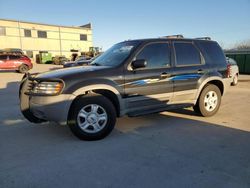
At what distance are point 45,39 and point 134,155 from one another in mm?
48330

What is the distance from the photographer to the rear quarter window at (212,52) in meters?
5.44

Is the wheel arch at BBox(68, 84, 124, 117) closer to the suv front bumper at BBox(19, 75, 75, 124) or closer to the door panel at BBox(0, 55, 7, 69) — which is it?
the suv front bumper at BBox(19, 75, 75, 124)

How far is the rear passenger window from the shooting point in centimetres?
500

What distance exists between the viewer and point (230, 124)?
5.00 meters

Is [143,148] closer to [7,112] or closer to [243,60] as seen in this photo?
[7,112]

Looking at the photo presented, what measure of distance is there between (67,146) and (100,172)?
1.07 m

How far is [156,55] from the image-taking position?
473cm

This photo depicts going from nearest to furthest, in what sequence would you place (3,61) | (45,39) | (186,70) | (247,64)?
(186,70), (3,61), (247,64), (45,39)

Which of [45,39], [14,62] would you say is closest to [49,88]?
[14,62]

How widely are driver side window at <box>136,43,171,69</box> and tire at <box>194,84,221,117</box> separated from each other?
133 centimetres

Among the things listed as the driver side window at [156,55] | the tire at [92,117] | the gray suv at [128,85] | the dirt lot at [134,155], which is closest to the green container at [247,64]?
the gray suv at [128,85]

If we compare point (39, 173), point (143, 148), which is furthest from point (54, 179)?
point (143, 148)

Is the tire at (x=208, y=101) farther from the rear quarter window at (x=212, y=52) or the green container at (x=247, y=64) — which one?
the green container at (x=247, y=64)

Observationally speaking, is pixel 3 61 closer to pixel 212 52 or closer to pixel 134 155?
pixel 212 52
